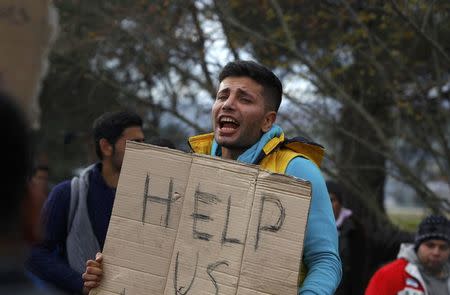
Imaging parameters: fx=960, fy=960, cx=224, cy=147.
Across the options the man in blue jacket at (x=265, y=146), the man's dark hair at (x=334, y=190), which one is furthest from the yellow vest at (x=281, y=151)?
the man's dark hair at (x=334, y=190)

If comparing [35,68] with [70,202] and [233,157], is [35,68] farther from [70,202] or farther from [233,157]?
[70,202]

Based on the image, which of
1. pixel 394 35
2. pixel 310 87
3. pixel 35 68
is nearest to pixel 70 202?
pixel 35 68

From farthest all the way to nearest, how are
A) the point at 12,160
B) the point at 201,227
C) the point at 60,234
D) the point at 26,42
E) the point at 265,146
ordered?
the point at 60,234
the point at 265,146
the point at 201,227
the point at 26,42
the point at 12,160

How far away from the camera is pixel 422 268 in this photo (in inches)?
243

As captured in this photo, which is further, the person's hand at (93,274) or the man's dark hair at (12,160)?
the person's hand at (93,274)

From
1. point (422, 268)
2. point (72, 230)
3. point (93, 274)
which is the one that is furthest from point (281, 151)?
point (422, 268)

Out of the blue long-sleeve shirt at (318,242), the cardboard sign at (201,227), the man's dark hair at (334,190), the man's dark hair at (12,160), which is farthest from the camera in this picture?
the man's dark hair at (334,190)

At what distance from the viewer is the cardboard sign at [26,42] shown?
5.71 feet

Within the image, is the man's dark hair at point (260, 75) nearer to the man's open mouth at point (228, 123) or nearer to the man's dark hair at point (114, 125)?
the man's open mouth at point (228, 123)

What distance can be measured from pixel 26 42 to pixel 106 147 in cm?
317

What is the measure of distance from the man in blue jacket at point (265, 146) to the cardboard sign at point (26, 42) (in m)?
1.44

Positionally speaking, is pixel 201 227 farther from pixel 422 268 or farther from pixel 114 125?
pixel 422 268

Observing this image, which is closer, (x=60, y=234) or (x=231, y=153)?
(x=231, y=153)

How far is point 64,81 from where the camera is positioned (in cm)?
1236
